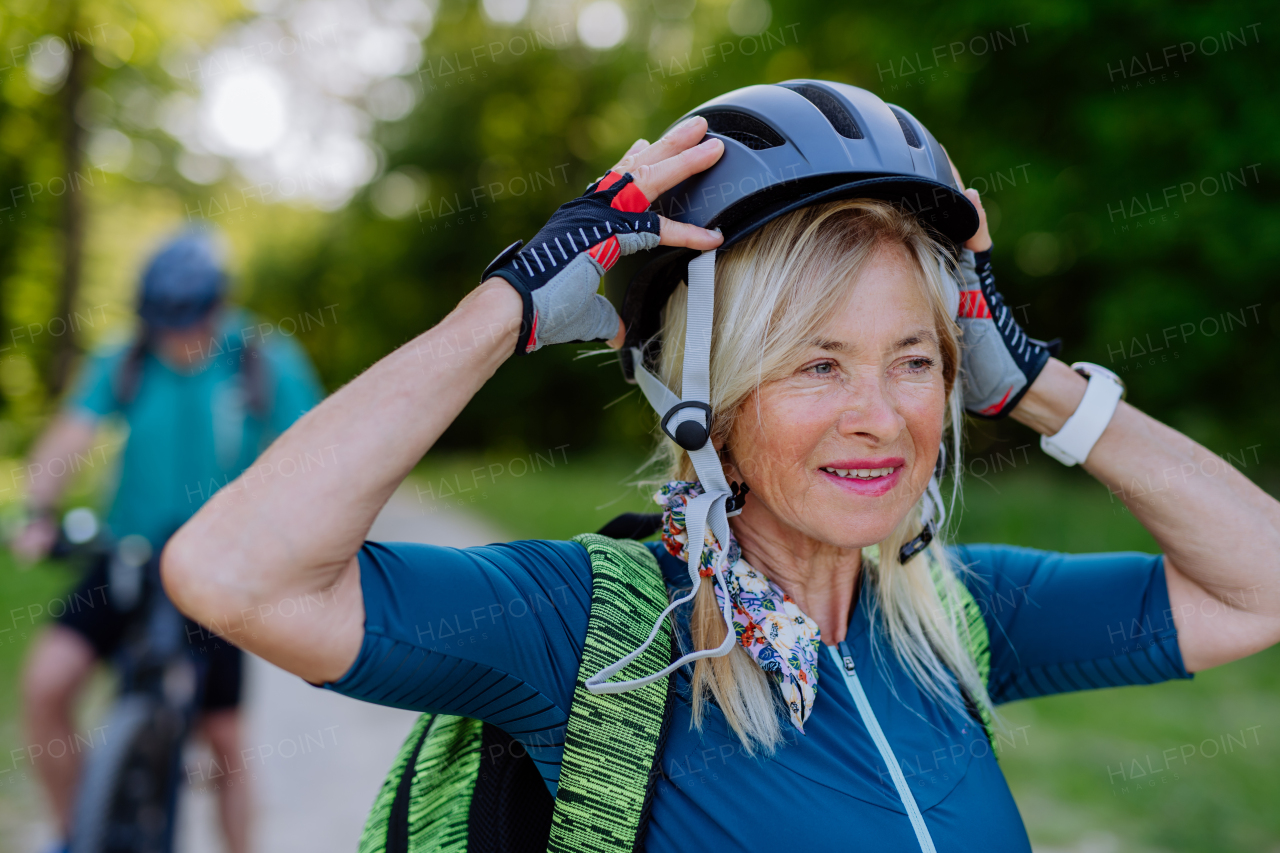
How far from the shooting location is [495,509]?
13.6 m

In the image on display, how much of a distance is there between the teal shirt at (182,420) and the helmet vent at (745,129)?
8.74 ft

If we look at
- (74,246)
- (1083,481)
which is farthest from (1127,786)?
(74,246)

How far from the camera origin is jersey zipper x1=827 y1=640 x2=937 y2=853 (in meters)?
1.62

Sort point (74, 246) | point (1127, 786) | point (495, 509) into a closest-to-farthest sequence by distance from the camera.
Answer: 1. point (1127, 786)
2. point (495, 509)
3. point (74, 246)

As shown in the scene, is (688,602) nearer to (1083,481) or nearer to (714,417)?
(714,417)

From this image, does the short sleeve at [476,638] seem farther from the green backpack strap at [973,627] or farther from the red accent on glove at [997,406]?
the red accent on glove at [997,406]

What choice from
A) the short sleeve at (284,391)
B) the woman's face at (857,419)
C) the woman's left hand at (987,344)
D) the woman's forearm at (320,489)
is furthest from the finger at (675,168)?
the short sleeve at (284,391)

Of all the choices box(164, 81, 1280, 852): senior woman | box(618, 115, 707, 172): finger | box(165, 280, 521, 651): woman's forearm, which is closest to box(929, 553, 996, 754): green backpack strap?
box(164, 81, 1280, 852): senior woman

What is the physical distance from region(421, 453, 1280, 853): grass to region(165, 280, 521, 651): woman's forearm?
4.23 feet

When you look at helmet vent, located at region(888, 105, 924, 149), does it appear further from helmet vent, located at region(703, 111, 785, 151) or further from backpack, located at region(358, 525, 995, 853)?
backpack, located at region(358, 525, 995, 853)

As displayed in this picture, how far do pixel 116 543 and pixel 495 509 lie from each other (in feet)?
32.7

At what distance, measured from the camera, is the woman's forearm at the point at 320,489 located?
1.30m

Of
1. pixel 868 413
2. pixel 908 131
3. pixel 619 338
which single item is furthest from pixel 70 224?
pixel 868 413

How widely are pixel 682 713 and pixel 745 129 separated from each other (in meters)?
1.20
